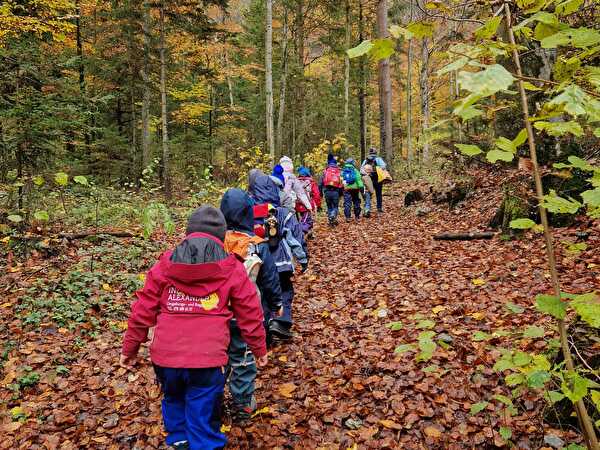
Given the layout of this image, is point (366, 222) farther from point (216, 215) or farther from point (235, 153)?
point (235, 153)

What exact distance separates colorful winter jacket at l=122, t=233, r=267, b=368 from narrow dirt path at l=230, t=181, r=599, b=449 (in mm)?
1251

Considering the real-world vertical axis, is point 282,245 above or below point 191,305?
above

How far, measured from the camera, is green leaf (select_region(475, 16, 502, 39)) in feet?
4.92

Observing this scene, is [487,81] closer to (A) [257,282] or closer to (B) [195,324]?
(B) [195,324]

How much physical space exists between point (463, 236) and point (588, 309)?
630 cm

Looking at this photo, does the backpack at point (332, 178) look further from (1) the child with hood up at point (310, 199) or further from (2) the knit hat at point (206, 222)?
(2) the knit hat at point (206, 222)

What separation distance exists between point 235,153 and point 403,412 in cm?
2047

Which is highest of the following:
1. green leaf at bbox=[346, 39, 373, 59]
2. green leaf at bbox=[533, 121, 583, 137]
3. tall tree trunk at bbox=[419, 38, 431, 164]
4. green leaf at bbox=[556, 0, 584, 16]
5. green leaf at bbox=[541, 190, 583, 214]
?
tall tree trunk at bbox=[419, 38, 431, 164]

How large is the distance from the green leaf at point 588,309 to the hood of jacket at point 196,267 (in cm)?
214

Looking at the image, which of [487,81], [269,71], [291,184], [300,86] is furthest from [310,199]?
[300,86]

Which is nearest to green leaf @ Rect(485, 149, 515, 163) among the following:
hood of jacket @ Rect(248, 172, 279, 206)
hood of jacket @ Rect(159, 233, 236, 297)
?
hood of jacket @ Rect(159, 233, 236, 297)

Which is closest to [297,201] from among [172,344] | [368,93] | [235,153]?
[172,344]

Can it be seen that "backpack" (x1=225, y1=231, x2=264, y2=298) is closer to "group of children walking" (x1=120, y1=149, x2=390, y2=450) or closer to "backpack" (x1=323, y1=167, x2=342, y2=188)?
"group of children walking" (x1=120, y1=149, x2=390, y2=450)

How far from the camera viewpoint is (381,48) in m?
1.56
